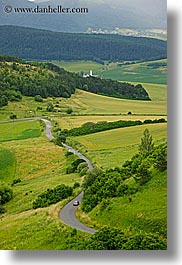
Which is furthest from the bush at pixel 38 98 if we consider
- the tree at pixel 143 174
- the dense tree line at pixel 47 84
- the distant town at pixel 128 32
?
the tree at pixel 143 174

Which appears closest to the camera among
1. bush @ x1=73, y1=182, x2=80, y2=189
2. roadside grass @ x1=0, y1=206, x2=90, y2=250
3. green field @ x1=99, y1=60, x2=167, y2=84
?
roadside grass @ x1=0, y1=206, x2=90, y2=250

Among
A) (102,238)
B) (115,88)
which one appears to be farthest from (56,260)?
(115,88)

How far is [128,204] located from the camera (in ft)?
21.5

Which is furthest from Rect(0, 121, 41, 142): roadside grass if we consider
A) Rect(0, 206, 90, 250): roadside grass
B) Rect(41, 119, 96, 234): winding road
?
Rect(0, 206, 90, 250): roadside grass

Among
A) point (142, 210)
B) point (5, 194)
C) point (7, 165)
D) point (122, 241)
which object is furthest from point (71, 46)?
point (122, 241)

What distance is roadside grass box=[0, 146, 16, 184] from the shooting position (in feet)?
22.4

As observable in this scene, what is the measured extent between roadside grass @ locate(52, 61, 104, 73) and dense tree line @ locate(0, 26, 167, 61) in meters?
0.05

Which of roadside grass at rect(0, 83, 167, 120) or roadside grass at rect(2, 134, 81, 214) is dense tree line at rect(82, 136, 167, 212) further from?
roadside grass at rect(0, 83, 167, 120)

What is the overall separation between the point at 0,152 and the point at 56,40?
155 centimetres

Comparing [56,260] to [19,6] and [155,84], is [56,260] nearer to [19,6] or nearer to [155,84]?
[155,84]

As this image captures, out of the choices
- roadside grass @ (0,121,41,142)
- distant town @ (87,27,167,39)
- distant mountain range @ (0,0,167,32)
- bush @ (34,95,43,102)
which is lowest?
roadside grass @ (0,121,41,142)

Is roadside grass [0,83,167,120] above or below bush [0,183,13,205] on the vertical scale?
above

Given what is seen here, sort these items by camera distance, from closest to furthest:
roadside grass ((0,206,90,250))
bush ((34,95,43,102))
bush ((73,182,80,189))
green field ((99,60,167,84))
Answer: roadside grass ((0,206,90,250)) < bush ((73,182,80,189)) < bush ((34,95,43,102)) < green field ((99,60,167,84))

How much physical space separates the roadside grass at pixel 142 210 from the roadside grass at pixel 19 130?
48.6 inches
